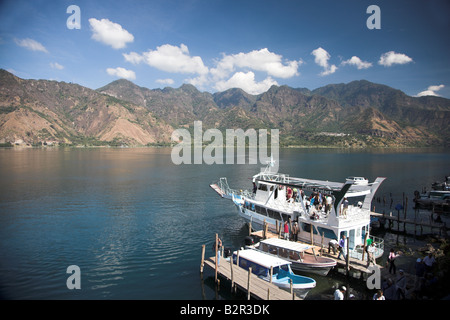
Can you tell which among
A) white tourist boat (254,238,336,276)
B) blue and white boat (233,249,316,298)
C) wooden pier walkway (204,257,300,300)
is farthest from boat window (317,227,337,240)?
wooden pier walkway (204,257,300,300)

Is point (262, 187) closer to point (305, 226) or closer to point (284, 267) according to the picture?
point (305, 226)

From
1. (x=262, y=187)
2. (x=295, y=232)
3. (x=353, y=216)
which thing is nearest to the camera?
(x=353, y=216)

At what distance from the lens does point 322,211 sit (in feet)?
98.0

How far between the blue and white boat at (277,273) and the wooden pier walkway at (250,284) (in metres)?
0.80

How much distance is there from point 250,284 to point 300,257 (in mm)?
6613

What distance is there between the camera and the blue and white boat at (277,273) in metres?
21.4

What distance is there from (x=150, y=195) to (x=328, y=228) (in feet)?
143

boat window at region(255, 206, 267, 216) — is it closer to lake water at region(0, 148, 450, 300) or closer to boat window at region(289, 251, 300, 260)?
lake water at region(0, 148, 450, 300)

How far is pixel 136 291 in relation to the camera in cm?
2297

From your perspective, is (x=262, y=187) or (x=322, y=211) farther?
(x=262, y=187)

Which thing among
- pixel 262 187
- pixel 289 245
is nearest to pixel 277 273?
pixel 289 245

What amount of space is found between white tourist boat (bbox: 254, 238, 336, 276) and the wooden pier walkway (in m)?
4.62

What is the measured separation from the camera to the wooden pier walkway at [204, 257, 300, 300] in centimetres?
1905
